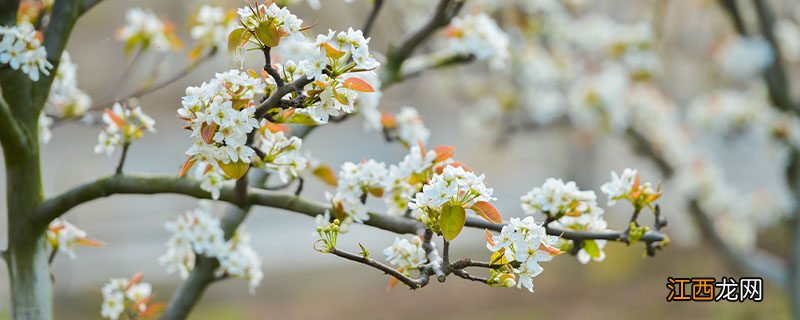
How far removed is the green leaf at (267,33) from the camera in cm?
109

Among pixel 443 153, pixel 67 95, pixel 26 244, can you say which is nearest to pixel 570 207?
pixel 443 153

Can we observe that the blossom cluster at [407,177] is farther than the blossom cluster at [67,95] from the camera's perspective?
No

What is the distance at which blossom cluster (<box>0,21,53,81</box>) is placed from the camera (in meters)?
1.35

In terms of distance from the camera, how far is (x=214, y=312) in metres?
6.33

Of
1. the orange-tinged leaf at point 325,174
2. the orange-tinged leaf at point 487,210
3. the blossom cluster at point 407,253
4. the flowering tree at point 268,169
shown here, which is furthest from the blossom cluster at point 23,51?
the orange-tinged leaf at point 487,210

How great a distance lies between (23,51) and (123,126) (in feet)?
0.80

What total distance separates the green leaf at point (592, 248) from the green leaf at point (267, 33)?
688 mm

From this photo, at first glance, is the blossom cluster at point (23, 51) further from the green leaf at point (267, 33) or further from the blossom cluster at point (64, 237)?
the green leaf at point (267, 33)

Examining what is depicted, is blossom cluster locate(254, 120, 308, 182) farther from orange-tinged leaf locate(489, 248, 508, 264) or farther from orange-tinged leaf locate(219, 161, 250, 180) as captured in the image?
orange-tinged leaf locate(489, 248, 508, 264)

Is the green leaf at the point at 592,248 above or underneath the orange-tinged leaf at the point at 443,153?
underneath

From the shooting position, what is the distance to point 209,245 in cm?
168

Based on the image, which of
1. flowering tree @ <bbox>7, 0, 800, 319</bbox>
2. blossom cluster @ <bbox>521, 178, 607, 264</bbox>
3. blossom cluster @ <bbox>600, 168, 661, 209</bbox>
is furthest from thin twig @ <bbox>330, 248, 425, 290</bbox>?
blossom cluster @ <bbox>600, 168, 661, 209</bbox>

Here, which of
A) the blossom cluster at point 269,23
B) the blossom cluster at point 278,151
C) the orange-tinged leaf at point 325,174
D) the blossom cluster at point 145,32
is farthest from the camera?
the blossom cluster at point 145,32

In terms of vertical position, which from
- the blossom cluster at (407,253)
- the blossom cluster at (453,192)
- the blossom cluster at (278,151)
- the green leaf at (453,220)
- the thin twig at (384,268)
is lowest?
the thin twig at (384,268)
